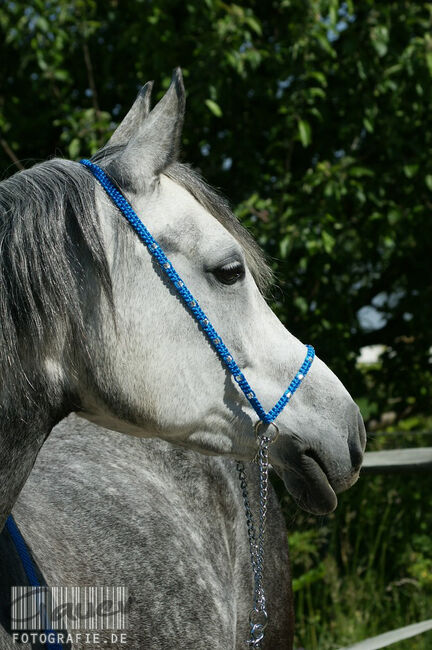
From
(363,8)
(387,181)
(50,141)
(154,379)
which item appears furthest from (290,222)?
(154,379)

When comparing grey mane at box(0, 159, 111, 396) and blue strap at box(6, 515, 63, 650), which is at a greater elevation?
grey mane at box(0, 159, 111, 396)

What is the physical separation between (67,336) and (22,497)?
0.67 m

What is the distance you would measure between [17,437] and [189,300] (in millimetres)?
468

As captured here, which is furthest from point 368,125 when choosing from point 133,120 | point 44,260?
point 44,260

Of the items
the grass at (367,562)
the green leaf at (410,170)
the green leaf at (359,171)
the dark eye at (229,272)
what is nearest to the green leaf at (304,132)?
the green leaf at (359,171)

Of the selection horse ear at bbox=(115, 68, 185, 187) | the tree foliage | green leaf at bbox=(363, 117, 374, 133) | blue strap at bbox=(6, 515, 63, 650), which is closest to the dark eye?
horse ear at bbox=(115, 68, 185, 187)

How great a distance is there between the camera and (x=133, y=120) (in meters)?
2.02

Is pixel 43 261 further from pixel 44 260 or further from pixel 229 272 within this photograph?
pixel 229 272

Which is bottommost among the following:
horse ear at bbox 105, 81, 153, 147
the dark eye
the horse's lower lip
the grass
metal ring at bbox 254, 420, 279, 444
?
the grass

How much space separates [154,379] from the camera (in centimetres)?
165

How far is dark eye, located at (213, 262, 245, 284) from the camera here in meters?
1.73

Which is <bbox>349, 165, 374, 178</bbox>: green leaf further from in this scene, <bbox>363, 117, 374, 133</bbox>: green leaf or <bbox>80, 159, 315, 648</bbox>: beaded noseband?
<bbox>80, 159, 315, 648</bbox>: beaded noseband

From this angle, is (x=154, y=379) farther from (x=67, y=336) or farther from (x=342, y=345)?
(x=342, y=345)

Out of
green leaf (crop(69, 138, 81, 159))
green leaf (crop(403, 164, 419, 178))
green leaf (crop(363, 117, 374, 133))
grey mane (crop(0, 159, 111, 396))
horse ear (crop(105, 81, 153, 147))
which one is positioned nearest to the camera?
grey mane (crop(0, 159, 111, 396))
